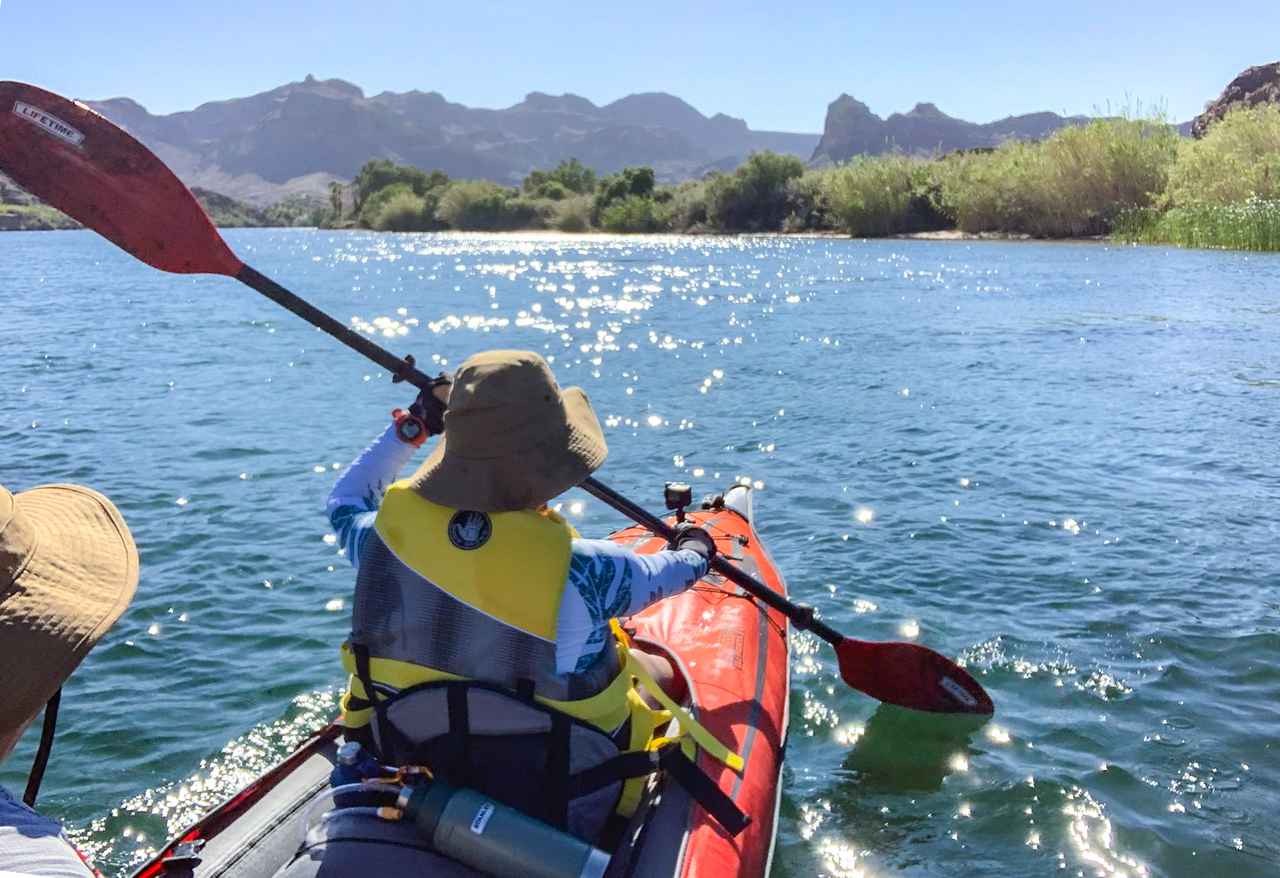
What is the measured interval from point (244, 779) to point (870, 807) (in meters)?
2.84

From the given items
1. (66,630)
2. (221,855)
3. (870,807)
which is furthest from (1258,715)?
(66,630)

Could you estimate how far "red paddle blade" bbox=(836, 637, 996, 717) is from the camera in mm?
5156

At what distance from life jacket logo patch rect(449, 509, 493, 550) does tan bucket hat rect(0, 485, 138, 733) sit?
95cm

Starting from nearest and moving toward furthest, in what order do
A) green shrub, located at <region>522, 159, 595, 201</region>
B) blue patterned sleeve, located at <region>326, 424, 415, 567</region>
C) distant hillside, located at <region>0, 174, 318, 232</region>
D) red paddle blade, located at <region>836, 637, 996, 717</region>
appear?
blue patterned sleeve, located at <region>326, 424, 415, 567</region> → red paddle blade, located at <region>836, 637, 996, 717</region> → green shrub, located at <region>522, 159, 595, 201</region> → distant hillside, located at <region>0, 174, 318, 232</region>

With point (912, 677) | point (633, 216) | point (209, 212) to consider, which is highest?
point (209, 212)

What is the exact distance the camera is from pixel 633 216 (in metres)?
66.9

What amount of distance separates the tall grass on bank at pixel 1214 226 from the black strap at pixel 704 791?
31068 millimetres

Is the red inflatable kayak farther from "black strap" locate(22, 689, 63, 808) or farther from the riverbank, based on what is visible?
the riverbank

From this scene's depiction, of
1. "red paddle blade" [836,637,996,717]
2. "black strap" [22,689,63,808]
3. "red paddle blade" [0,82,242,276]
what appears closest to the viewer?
"black strap" [22,689,63,808]

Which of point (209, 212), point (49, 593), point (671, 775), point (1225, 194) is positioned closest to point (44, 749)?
point (49, 593)

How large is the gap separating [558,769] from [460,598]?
0.57 m

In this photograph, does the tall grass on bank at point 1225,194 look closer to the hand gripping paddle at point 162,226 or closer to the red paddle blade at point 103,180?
the hand gripping paddle at point 162,226

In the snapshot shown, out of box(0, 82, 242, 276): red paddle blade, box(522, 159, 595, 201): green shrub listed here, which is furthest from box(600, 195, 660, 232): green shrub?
box(0, 82, 242, 276): red paddle blade

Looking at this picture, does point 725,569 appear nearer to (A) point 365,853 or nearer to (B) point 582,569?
(B) point 582,569
